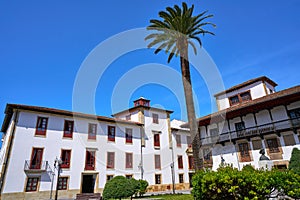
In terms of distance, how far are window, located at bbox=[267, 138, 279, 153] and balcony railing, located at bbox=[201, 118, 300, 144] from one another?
3.28 ft

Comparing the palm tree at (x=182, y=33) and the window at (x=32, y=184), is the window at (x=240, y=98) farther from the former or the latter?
the window at (x=32, y=184)

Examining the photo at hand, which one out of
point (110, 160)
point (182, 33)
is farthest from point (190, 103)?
point (110, 160)

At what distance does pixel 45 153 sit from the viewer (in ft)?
70.6

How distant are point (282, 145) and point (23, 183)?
24785 mm

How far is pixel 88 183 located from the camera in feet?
79.6

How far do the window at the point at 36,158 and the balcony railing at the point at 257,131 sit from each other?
18.5 meters

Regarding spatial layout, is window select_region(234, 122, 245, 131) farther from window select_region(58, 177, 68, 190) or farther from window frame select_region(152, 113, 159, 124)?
window select_region(58, 177, 68, 190)

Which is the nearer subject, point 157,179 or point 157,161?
point 157,179

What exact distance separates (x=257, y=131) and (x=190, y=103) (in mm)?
8953

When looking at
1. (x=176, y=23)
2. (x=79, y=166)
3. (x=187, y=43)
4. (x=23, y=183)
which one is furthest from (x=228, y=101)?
(x=23, y=183)

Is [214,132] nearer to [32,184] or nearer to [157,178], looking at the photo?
[157,178]

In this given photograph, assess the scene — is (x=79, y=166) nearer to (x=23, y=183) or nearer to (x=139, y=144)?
(x=23, y=183)

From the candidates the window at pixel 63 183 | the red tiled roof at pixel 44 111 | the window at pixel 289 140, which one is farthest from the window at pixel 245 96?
the window at pixel 63 183

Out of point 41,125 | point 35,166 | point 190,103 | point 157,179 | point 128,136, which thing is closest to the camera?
point 190,103
